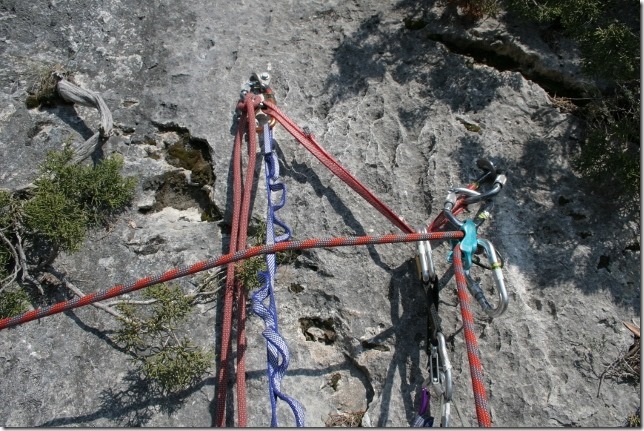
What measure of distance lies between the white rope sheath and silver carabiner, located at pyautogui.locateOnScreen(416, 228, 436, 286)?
1.86 meters

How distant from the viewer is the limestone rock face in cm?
317

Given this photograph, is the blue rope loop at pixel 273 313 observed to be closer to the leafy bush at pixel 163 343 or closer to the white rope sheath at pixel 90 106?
the leafy bush at pixel 163 343

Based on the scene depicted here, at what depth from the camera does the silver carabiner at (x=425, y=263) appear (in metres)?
3.26

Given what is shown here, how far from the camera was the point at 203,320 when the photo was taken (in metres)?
3.37

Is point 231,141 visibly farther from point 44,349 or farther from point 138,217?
point 44,349

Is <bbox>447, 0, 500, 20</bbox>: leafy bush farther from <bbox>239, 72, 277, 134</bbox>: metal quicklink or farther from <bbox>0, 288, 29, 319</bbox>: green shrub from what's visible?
<bbox>0, 288, 29, 319</bbox>: green shrub

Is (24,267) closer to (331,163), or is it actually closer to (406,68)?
(331,163)

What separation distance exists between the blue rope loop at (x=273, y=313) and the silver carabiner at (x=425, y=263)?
28.0 inches

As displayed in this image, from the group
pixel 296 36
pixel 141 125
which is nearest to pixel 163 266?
pixel 141 125

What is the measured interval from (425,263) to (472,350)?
0.60 m

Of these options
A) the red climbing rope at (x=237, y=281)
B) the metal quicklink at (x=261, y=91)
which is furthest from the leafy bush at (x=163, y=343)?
→ the metal quicklink at (x=261, y=91)

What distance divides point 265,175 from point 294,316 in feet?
2.94

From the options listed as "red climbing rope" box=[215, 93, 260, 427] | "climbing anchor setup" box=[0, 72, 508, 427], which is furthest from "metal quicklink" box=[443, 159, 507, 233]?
"red climbing rope" box=[215, 93, 260, 427]

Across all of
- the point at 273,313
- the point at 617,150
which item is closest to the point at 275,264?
the point at 273,313
